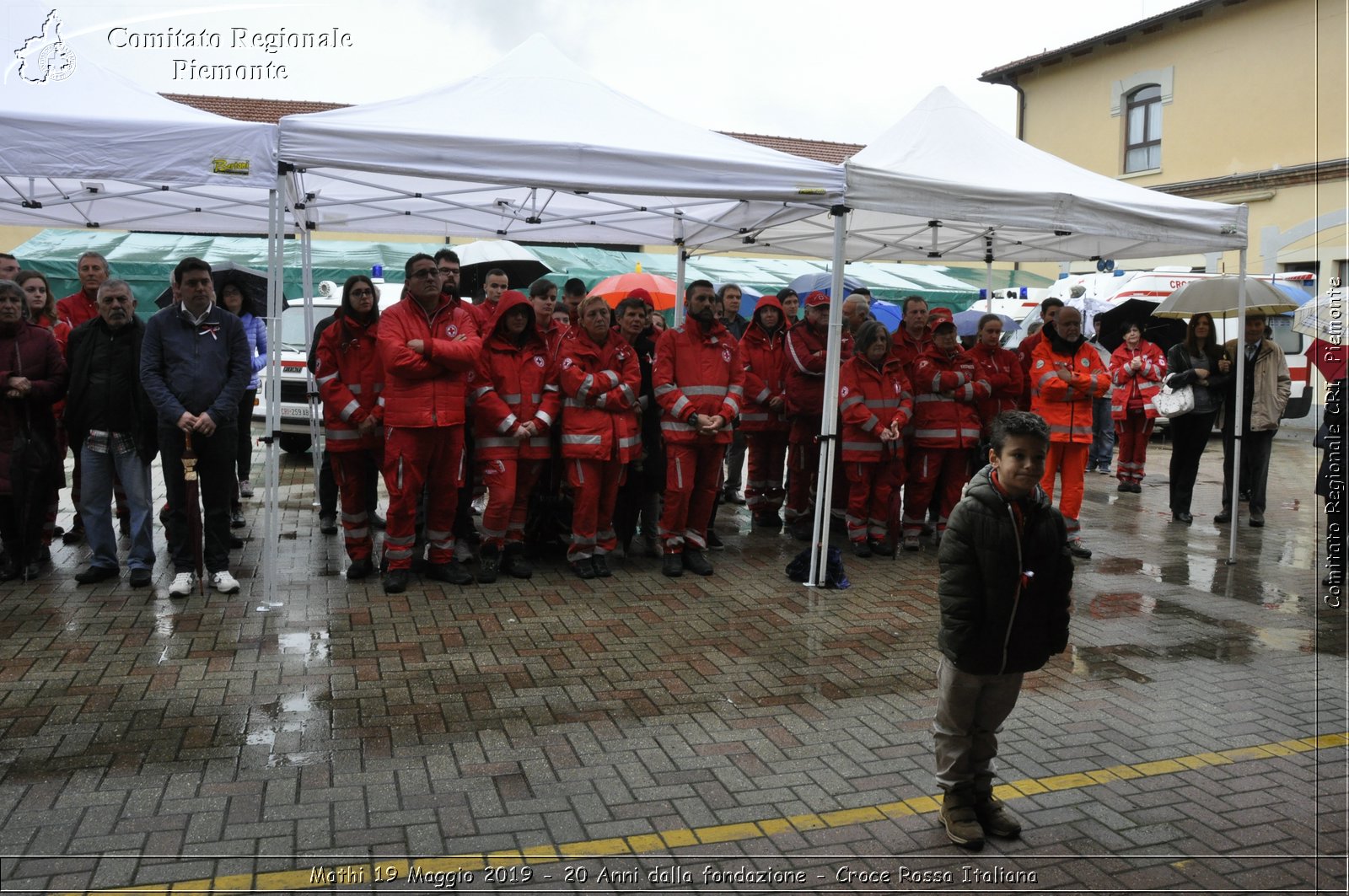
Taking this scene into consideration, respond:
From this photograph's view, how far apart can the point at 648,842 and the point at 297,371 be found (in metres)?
10.9

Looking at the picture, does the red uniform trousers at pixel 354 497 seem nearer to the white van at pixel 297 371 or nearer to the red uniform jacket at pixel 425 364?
the red uniform jacket at pixel 425 364

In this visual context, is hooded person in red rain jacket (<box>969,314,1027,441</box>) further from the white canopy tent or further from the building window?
the building window

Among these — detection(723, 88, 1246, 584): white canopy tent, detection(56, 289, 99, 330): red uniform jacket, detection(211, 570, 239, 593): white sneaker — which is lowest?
detection(211, 570, 239, 593): white sneaker

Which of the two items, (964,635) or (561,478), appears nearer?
(964,635)

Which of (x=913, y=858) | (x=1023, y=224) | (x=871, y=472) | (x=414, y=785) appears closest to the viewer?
(x=913, y=858)

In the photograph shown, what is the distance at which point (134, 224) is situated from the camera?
9.91 m

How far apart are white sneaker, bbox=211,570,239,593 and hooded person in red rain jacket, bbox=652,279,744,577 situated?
2930 millimetres

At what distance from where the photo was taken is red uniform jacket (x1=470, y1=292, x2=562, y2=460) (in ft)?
23.5

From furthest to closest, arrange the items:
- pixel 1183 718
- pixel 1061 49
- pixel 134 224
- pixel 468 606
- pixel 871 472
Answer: pixel 1061 49, pixel 134 224, pixel 871 472, pixel 468 606, pixel 1183 718

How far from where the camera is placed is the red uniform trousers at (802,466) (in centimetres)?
877

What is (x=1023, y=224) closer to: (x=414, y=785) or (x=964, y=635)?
(x=964, y=635)

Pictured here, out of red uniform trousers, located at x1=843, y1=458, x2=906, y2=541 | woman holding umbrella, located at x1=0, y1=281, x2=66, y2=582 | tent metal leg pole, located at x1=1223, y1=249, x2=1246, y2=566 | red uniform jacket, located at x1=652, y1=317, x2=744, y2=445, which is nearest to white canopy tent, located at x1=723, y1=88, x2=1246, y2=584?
tent metal leg pole, located at x1=1223, y1=249, x2=1246, y2=566

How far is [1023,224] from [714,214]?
3.20m

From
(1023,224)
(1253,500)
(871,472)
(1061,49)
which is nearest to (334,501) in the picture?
(871,472)
